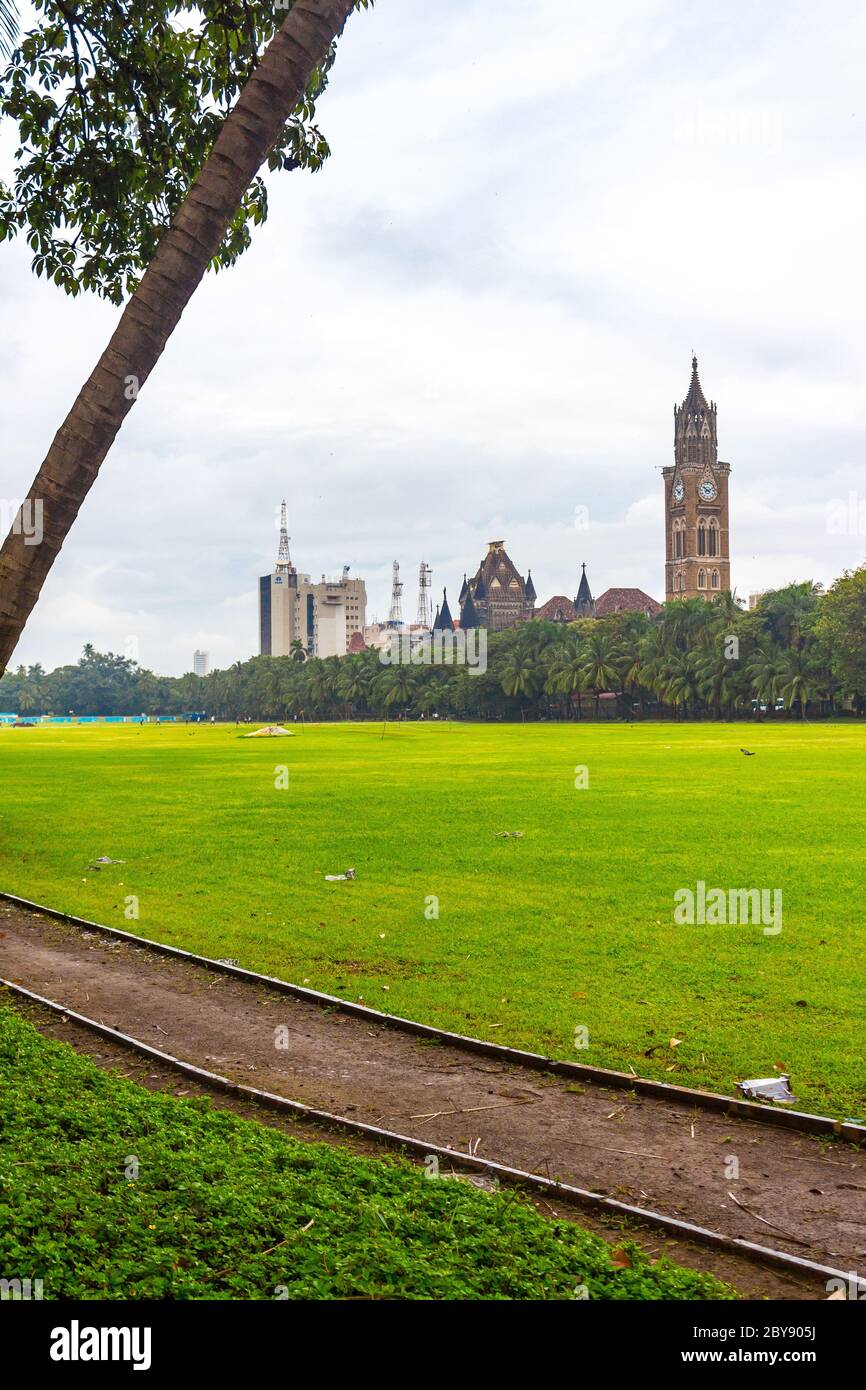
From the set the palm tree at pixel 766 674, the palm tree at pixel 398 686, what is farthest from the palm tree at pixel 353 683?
the palm tree at pixel 766 674

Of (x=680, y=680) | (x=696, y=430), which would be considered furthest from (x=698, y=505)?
(x=680, y=680)

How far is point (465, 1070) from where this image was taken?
28.1 ft

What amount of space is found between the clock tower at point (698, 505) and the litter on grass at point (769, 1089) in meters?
172

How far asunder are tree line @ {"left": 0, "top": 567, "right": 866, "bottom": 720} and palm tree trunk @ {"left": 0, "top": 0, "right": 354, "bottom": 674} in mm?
80053

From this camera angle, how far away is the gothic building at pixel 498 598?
193m

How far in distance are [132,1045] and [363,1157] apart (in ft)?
10.8

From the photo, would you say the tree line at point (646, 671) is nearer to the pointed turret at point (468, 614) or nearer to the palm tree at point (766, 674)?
the palm tree at point (766, 674)

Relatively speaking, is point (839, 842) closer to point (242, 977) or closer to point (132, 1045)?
point (242, 977)

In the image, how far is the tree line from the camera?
85.8 m

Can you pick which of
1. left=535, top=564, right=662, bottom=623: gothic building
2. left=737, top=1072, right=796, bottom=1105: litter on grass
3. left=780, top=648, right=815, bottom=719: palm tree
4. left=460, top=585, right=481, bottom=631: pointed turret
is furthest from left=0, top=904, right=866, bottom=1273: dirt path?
left=460, top=585, right=481, bottom=631: pointed turret

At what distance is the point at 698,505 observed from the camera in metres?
176

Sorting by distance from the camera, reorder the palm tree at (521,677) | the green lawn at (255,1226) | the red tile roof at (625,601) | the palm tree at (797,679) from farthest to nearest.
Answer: the red tile roof at (625,601)
the palm tree at (521,677)
the palm tree at (797,679)
the green lawn at (255,1226)

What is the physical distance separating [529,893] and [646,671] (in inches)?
3249

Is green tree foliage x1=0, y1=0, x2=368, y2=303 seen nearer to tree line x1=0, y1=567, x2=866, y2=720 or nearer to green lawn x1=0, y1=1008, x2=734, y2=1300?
green lawn x1=0, y1=1008, x2=734, y2=1300
